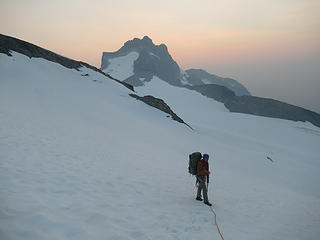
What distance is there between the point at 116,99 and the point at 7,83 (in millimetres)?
14070

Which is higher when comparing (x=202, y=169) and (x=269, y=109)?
(x=269, y=109)

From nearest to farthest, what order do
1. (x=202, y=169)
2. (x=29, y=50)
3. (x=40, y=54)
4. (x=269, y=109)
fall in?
(x=202, y=169) < (x=29, y=50) < (x=40, y=54) < (x=269, y=109)

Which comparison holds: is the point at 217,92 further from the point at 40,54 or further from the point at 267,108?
the point at 40,54

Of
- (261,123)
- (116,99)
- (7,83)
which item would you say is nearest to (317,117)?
(261,123)

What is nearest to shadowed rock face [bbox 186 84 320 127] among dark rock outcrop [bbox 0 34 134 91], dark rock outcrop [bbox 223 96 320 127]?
dark rock outcrop [bbox 223 96 320 127]

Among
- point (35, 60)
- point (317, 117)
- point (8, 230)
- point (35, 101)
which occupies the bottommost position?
point (8, 230)

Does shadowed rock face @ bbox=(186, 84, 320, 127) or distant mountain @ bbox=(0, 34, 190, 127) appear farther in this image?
shadowed rock face @ bbox=(186, 84, 320, 127)

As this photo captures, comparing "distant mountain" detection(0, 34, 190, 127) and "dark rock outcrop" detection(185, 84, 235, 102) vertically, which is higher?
"dark rock outcrop" detection(185, 84, 235, 102)

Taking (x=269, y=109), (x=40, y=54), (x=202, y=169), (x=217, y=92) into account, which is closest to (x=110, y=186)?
(x=202, y=169)

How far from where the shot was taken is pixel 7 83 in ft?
79.2

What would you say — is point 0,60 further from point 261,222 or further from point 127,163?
point 261,222

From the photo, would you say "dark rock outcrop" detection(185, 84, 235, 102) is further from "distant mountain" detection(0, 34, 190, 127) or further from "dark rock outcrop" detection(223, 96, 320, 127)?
"distant mountain" detection(0, 34, 190, 127)

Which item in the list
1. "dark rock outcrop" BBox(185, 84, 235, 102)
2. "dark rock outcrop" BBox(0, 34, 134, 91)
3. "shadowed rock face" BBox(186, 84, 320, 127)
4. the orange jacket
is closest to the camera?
the orange jacket

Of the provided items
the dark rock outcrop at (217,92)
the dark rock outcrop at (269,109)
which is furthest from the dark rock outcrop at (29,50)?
the dark rock outcrop at (217,92)
